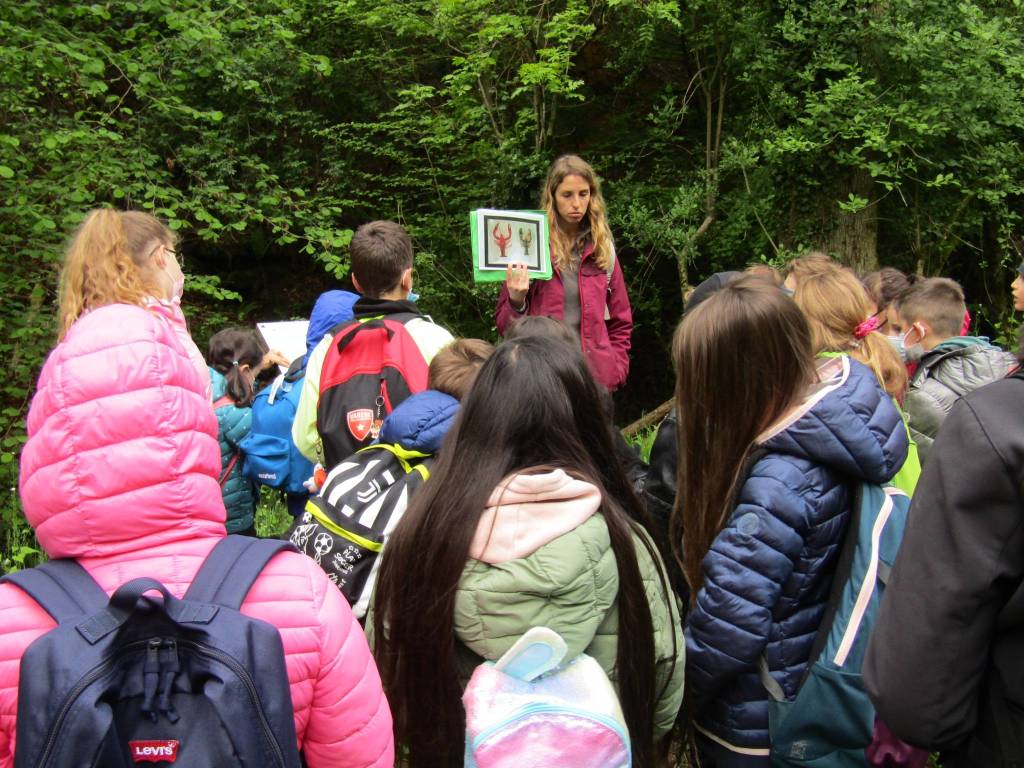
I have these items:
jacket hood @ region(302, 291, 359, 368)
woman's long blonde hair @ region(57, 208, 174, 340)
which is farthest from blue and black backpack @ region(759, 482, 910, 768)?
jacket hood @ region(302, 291, 359, 368)

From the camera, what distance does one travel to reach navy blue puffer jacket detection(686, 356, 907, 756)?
83.0 inches

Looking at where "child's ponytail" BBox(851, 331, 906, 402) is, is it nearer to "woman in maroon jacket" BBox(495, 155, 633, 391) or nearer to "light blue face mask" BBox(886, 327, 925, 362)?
"light blue face mask" BBox(886, 327, 925, 362)

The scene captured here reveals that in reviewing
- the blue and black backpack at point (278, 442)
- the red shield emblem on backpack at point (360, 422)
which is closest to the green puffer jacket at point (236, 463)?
the blue and black backpack at point (278, 442)

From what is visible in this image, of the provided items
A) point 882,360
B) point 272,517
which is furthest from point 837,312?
point 272,517

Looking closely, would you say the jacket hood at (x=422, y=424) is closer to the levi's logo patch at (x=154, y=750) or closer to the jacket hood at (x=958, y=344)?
the levi's logo patch at (x=154, y=750)

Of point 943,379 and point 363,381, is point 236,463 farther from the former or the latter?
point 943,379

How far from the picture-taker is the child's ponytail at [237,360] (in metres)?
4.58

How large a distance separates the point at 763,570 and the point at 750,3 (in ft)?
22.8

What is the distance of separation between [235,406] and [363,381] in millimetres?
A: 1294

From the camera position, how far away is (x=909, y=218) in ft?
26.1

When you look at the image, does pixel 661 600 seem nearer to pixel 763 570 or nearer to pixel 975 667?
pixel 763 570

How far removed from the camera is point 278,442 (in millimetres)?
4090

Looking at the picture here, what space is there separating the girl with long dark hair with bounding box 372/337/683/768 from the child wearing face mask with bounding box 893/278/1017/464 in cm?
217

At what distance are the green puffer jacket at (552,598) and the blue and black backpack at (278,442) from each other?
230cm
